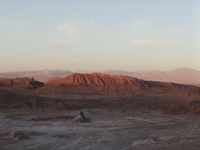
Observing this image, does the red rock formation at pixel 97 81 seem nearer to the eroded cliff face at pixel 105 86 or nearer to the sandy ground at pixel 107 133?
the eroded cliff face at pixel 105 86

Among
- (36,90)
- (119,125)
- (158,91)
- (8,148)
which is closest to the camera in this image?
(8,148)

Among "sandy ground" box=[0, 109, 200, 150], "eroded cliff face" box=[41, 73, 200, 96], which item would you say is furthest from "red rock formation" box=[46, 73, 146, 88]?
"sandy ground" box=[0, 109, 200, 150]

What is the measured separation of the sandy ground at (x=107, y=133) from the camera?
54.5 ft

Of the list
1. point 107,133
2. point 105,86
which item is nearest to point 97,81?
point 105,86

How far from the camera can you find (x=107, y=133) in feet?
66.6

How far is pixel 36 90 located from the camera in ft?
181

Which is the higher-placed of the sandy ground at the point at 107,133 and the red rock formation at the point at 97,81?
the red rock formation at the point at 97,81

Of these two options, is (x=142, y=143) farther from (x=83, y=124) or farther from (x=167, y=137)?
(x=83, y=124)

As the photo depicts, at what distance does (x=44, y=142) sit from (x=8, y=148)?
169 centimetres

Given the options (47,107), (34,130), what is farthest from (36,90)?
(34,130)

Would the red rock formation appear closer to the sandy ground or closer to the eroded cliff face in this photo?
the eroded cliff face

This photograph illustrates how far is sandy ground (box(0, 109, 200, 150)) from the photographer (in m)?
16.6

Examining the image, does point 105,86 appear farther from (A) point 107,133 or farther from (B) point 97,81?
(A) point 107,133

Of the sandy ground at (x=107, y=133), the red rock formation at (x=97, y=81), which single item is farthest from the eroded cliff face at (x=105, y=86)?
the sandy ground at (x=107, y=133)
